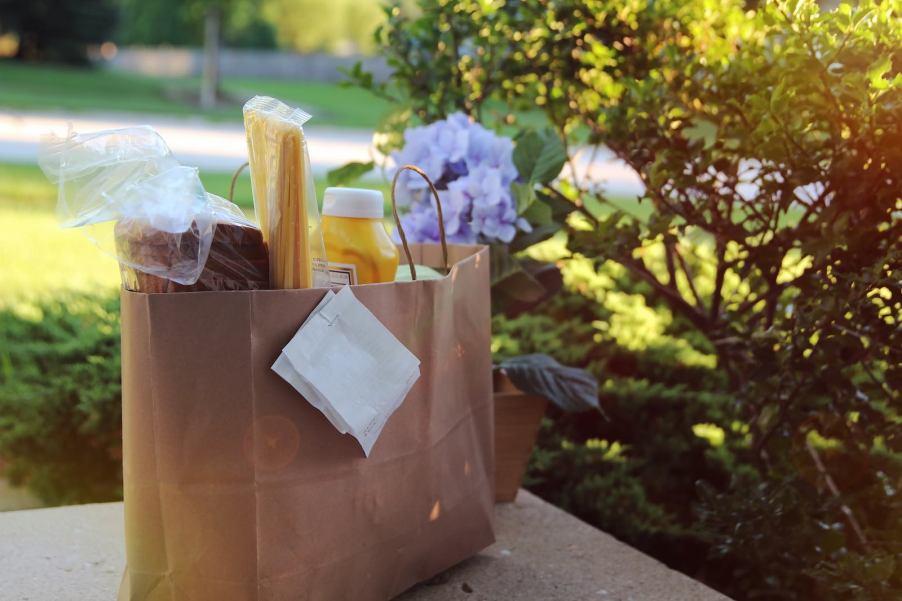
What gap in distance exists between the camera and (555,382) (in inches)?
75.2

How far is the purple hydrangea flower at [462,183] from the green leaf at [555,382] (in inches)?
10.2

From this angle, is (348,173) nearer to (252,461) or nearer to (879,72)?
(252,461)

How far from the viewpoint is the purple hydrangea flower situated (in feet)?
6.30

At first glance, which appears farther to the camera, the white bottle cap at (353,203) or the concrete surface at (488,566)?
the concrete surface at (488,566)

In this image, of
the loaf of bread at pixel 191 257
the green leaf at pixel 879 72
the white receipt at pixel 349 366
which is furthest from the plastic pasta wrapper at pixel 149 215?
the green leaf at pixel 879 72

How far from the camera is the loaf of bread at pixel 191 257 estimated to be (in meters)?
1.28

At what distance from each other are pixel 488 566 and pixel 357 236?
674 millimetres

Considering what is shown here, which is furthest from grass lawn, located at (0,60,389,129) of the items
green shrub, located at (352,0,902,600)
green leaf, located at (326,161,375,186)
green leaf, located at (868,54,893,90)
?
green leaf, located at (868,54,893,90)

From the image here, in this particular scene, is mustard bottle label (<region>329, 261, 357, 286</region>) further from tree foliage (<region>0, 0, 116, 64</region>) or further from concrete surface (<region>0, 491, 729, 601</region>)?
tree foliage (<region>0, 0, 116, 64</region>)

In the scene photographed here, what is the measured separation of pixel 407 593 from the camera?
1647 millimetres

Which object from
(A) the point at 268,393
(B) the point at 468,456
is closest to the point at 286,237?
(A) the point at 268,393

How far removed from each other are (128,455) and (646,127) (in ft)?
3.77

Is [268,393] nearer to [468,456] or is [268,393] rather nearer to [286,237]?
[286,237]

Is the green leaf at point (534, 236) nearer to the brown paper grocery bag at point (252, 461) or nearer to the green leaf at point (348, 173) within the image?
the green leaf at point (348, 173)
